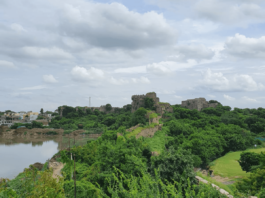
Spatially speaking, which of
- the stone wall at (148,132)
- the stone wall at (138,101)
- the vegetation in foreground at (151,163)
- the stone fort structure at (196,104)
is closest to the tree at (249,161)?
the vegetation in foreground at (151,163)

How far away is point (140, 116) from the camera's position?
118 ft

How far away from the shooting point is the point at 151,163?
14.6 m

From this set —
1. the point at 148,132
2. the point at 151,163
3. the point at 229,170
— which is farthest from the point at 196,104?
the point at 151,163

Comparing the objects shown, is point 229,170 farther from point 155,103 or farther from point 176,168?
point 155,103

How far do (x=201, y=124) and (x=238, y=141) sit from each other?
10133 millimetres

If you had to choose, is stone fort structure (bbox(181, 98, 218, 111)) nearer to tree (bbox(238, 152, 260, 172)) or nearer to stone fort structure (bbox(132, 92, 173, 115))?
stone fort structure (bbox(132, 92, 173, 115))

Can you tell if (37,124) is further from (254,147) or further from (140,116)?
(254,147)

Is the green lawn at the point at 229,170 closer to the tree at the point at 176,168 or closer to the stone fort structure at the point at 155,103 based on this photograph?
the tree at the point at 176,168

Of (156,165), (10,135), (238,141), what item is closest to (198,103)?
(238,141)

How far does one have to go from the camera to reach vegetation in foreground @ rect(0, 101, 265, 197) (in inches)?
382

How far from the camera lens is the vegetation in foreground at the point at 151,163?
9711mm

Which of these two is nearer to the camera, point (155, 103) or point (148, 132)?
point (148, 132)

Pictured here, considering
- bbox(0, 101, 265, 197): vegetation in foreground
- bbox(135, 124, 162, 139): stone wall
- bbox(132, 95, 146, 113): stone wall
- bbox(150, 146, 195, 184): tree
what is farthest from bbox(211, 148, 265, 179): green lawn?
bbox(132, 95, 146, 113): stone wall

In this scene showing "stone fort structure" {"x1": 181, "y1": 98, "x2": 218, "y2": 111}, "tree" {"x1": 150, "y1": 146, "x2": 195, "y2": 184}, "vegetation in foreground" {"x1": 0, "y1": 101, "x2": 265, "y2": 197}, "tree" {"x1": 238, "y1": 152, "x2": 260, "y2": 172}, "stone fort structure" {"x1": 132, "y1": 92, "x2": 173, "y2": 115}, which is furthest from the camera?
"stone fort structure" {"x1": 181, "y1": 98, "x2": 218, "y2": 111}
